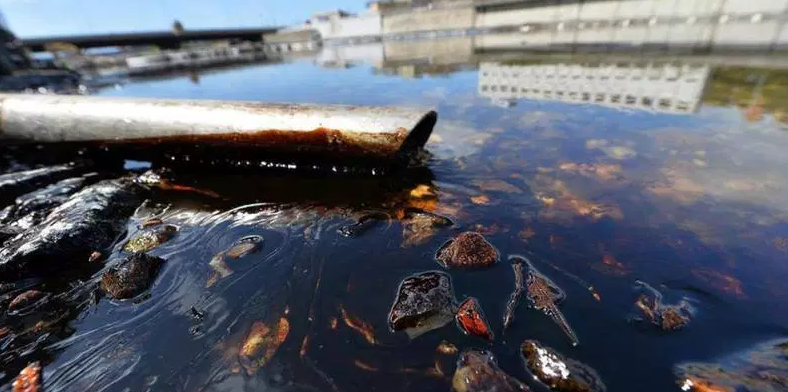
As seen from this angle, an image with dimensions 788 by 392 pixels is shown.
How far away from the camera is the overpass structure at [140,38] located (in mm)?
35312

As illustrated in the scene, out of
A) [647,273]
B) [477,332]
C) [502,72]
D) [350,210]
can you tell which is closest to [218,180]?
[350,210]

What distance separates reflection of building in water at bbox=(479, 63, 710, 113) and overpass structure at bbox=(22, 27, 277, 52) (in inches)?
1706

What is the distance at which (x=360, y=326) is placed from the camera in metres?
2.07

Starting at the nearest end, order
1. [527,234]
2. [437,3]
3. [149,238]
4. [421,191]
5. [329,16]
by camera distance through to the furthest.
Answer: [527,234]
[149,238]
[421,191]
[437,3]
[329,16]

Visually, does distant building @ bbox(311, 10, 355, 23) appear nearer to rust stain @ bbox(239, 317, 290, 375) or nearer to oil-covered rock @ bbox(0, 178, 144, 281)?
oil-covered rock @ bbox(0, 178, 144, 281)

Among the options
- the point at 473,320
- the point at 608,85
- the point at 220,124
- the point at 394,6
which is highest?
the point at 394,6

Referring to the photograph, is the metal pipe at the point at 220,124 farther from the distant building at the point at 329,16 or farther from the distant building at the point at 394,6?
the distant building at the point at 329,16

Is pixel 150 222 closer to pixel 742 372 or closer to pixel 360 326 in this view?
pixel 360 326

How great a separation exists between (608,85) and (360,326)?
1035 centimetres

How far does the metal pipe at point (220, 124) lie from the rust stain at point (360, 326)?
6.77 ft

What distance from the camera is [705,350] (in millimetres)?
1798

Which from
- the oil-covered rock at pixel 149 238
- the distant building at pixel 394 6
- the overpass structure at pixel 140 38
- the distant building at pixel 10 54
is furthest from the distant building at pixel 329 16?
the oil-covered rock at pixel 149 238

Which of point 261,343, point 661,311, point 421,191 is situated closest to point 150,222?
point 261,343

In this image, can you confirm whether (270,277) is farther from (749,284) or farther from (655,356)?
(749,284)
